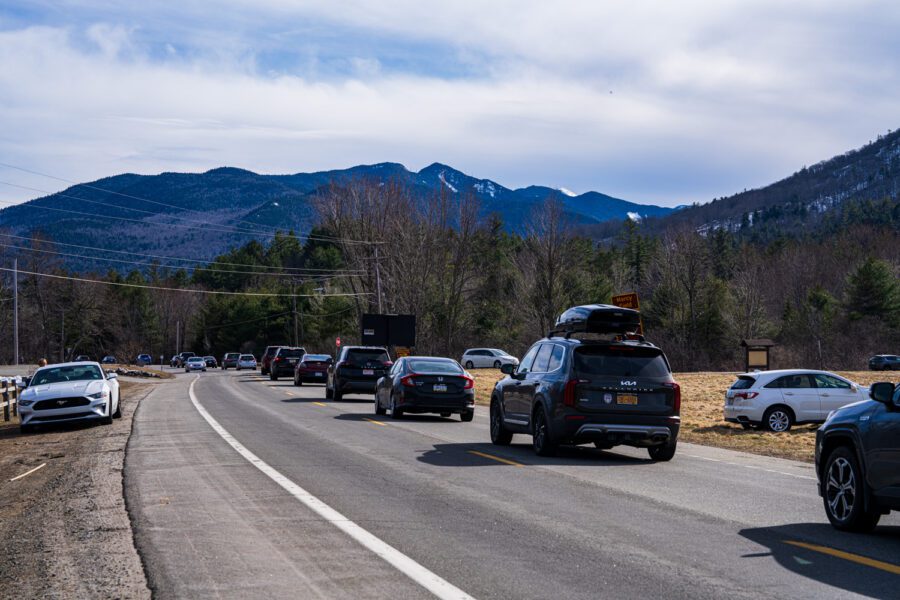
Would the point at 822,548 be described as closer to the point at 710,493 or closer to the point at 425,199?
the point at 710,493

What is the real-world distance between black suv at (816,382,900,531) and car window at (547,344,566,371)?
640cm

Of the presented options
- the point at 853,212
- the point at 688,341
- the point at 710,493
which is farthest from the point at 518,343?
the point at 853,212

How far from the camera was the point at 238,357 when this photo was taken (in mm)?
91500

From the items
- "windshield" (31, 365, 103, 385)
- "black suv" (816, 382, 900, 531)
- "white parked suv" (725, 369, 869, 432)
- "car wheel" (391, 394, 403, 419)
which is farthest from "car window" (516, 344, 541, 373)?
"windshield" (31, 365, 103, 385)

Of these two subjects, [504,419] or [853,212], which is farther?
[853,212]

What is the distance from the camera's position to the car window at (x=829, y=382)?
2552 cm

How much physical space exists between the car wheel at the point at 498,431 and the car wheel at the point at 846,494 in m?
8.92

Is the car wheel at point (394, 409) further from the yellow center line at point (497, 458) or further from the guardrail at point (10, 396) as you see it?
the guardrail at point (10, 396)

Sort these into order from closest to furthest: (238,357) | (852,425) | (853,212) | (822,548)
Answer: (822,548)
(852,425)
(238,357)
(853,212)

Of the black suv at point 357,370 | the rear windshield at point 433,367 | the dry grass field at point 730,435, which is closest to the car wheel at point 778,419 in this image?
the dry grass field at point 730,435

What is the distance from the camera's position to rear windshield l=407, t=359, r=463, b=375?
25594 millimetres

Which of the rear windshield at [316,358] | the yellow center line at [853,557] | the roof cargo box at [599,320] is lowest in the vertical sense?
the yellow center line at [853,557]

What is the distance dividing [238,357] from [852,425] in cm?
8477

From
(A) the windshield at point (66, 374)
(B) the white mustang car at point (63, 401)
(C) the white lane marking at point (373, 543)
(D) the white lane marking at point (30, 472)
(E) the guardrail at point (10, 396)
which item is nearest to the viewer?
(C) the white lane marking at point (373, 543)
